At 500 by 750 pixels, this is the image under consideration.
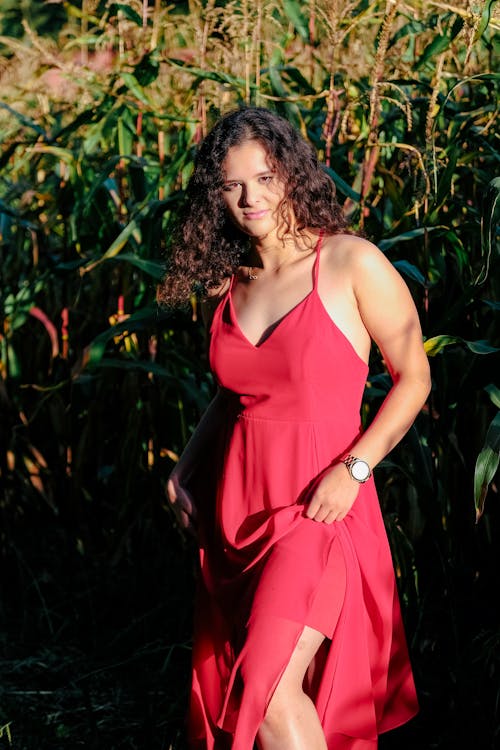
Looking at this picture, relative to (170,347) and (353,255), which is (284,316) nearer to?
(353,255)

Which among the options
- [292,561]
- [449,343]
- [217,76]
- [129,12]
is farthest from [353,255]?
[129,12]

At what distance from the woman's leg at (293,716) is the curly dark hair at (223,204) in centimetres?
84

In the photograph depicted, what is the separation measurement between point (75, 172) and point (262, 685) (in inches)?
72.8

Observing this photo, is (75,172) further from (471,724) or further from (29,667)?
(471,724)

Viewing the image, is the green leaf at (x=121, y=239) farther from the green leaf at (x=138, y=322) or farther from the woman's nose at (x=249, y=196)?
the woman's nose at (x=249, y=196)

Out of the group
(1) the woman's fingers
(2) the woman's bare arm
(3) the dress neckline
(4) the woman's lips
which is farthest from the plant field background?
(1) the woman's fingers

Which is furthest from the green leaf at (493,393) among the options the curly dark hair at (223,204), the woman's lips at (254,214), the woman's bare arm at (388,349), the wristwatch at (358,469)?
the woman's lips at (254,214)

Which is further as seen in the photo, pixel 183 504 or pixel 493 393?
pixel 183 504

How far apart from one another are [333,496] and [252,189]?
64cm

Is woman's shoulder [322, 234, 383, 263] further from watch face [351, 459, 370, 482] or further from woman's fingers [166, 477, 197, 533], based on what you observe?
woman's fingers [166, 477, 197, 533]

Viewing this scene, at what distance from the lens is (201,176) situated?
231 cm

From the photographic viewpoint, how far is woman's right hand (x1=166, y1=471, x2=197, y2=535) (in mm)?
2330

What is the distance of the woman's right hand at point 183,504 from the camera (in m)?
2.33

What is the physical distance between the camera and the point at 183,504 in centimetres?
233
